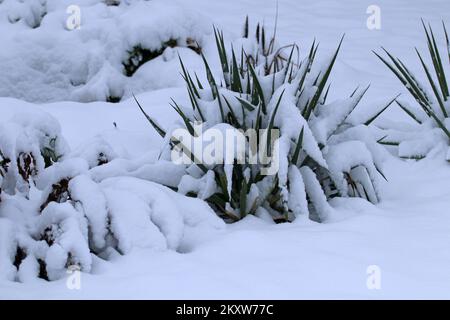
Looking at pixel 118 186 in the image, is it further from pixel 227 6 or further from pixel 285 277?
pixel 227 6

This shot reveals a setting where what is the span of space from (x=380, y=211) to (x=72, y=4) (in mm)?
3404

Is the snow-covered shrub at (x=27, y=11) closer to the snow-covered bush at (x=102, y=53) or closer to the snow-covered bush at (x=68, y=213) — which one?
the snow-covered bush at (x=102, y=53)

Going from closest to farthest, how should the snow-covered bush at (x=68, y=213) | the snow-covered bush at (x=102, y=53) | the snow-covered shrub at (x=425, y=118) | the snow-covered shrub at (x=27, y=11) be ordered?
1. the snow-covered bush at (x=68, y=213)
2. the snow-covered shrub at (x=425, y=118)
3. the snow-covered bush at (x=102, y=53)
4. the snow-covered shrub at (x=27, y=11)

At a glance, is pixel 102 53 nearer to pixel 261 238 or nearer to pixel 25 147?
pixel 25 147

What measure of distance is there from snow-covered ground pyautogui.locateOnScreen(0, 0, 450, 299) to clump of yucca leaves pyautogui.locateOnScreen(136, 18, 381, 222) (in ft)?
0.30

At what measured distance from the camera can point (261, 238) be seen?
2510mm

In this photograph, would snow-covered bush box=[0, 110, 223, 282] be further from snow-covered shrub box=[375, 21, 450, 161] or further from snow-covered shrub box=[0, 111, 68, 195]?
snow-covered shrub box=[375, 21, 450, 161]

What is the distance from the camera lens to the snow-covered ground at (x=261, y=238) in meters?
2.19

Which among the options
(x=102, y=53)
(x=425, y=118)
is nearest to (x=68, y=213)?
(x=425, y=118)

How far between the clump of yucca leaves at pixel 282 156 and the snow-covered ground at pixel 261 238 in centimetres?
9

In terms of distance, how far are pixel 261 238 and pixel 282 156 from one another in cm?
35

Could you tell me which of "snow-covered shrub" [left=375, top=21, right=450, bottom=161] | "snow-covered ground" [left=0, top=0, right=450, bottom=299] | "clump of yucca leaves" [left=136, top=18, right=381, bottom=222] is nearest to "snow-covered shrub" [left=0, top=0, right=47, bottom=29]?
"snow-covered ground" [left=0, top=0, right=450, bottom=299]

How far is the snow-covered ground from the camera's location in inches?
86.3

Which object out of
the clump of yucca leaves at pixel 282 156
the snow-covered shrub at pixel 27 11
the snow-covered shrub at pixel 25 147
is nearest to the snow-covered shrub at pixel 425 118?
the clump of yucca leaves at pixel 282 156
